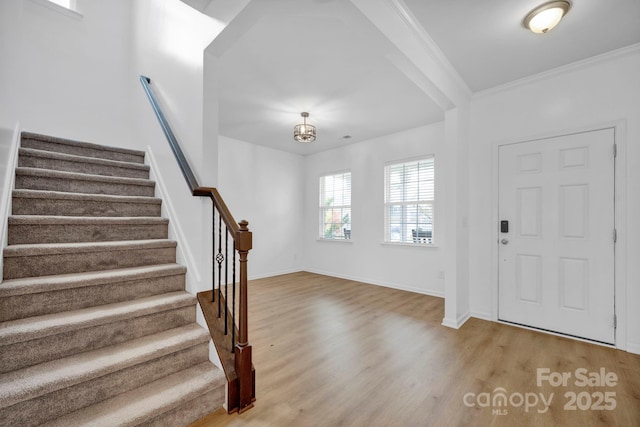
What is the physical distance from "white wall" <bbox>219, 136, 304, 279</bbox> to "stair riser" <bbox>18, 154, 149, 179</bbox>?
2.04m

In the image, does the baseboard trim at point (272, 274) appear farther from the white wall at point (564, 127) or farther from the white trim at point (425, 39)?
the white trim at point (425, 39)

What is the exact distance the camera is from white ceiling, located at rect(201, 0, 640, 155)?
187 cm

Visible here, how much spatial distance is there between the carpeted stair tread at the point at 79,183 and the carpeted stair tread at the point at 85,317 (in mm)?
1162

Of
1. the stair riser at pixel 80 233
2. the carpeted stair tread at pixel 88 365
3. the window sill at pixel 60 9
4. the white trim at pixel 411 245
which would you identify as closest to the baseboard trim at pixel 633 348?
the white trim at pixel 411 245

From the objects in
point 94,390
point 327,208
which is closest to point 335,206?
point 327,208

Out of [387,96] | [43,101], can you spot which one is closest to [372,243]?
[387,96]

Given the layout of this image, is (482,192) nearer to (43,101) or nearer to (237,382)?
(237,382)

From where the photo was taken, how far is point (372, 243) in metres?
4.91

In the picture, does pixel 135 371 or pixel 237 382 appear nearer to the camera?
pixel 135 371

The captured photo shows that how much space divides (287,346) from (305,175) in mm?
4288

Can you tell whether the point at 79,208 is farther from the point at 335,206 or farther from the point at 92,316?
the point at 335,206

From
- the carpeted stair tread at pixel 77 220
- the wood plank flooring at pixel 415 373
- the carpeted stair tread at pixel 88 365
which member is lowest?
the wood plank flooring at pixel 415 373

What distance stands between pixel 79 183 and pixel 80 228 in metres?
0.56

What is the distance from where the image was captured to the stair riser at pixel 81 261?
1.54 meters
